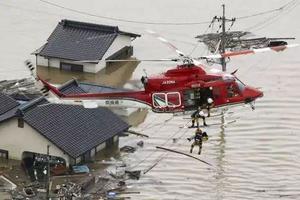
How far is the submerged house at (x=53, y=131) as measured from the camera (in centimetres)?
4128

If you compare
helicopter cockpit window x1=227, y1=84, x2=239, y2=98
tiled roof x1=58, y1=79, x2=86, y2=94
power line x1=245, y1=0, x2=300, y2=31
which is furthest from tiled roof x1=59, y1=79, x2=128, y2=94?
power line x1=245, y1=0, x2=300, y2=31

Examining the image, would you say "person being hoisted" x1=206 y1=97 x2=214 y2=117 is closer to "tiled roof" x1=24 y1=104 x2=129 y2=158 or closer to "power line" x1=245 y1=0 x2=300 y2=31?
"tiled roof" x1=24 y1=104 x2=129 y2=158

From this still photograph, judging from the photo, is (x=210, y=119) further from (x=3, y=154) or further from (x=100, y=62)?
(x=3, y=154)

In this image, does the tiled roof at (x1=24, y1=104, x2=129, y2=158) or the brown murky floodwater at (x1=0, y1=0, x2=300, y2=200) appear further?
the brown murky floodwater at (x1=0, y1=0, x2=300, y2=200)

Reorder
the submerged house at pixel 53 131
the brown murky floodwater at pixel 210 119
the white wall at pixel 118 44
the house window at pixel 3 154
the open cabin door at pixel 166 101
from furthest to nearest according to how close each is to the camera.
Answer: the white wall at pixel 118 44 → the house window at pixel 3 154 → the brown murky floodwater at pixel 210 119 → the submerged house at pixel 53 131 → the open cabin door at pixel 166 101

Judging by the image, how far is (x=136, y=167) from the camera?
141 ft

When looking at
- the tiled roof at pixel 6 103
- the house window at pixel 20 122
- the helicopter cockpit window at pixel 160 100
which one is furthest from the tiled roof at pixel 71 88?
the helicopter cockpit window at pixel 160 100

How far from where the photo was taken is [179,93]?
1389 inches

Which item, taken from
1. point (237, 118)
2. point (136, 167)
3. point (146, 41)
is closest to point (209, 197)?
point (136, 167)

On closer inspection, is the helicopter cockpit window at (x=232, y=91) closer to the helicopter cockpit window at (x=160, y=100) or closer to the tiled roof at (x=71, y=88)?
the helicopter cockpit window at (x=160, y=100)

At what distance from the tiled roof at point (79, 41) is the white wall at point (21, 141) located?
1525cm

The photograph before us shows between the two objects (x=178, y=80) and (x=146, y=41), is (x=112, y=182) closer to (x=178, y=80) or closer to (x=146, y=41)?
(x=178, y=80)

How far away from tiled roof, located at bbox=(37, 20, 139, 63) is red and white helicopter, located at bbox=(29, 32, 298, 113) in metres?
20.6

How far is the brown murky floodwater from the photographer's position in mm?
41697
